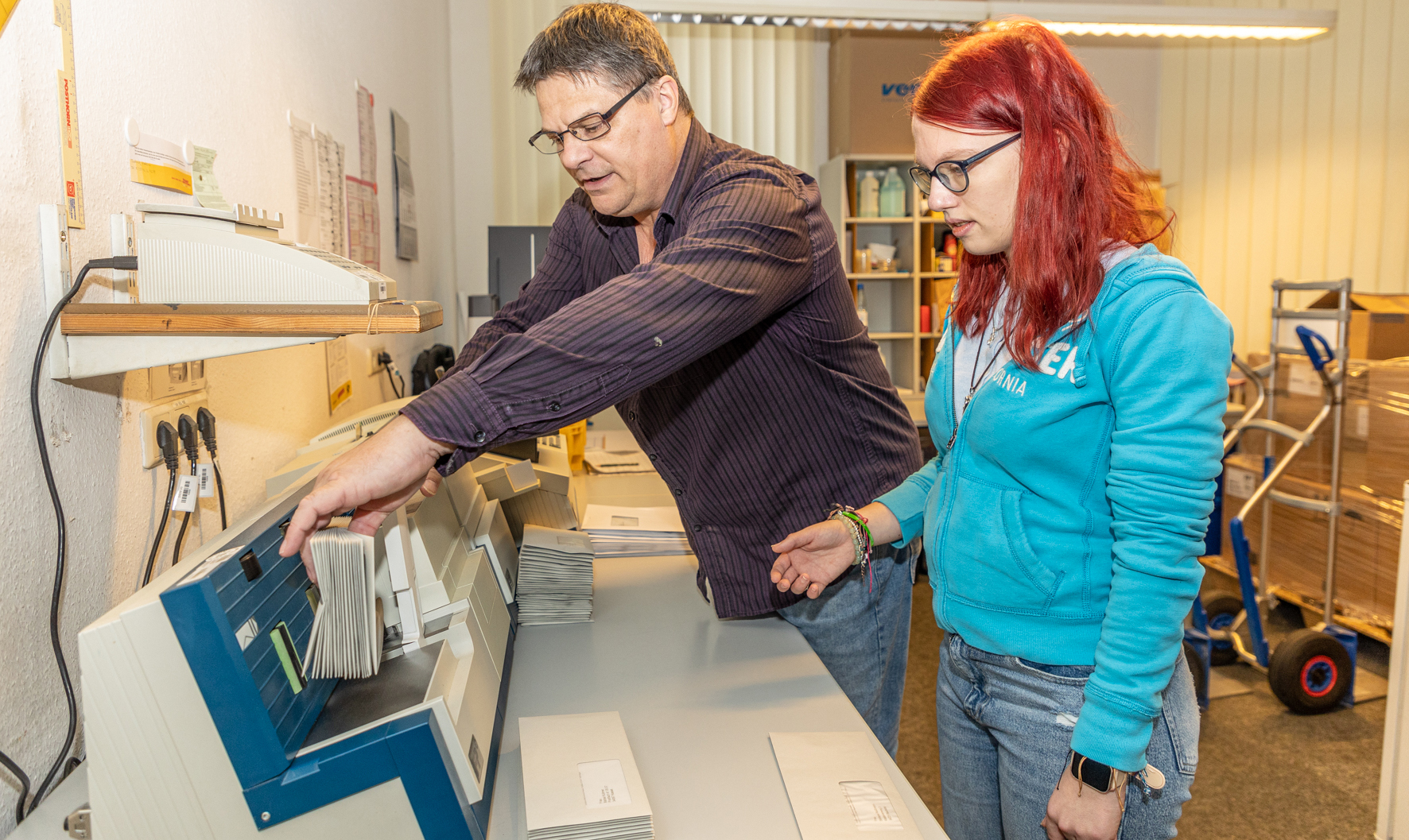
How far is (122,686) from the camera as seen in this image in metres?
0.68

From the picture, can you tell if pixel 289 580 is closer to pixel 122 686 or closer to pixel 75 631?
pixel 122 686

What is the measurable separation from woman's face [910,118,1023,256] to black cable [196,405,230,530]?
3.31 ft

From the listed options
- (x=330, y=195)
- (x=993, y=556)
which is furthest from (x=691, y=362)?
(x=330, y=195)

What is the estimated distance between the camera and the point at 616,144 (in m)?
1.11

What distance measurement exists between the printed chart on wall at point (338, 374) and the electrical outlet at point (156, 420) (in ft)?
2.16

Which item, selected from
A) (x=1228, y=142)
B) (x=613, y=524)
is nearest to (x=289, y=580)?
(x=613, y=524)

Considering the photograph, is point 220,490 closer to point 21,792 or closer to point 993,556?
point 21,792

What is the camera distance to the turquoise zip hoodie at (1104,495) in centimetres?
80

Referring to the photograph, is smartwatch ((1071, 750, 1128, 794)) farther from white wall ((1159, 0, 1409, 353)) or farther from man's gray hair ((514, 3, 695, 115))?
white wall ((1159, 0, 1409, 353))

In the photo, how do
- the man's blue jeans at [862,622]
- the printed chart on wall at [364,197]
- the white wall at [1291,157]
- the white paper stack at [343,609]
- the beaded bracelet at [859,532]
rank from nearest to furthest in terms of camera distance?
the white paper stack at [343,609], the beaded bracelet at [859,532], the man's blue jeans at [862,622], the printed chart on wall at [364,197], the white wall at [1291,157]

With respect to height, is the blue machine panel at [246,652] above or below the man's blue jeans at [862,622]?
above

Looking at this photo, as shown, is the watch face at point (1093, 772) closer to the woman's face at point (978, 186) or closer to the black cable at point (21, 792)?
the woman's face at point (978, 186)

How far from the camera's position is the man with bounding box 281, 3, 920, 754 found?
803 millimetres

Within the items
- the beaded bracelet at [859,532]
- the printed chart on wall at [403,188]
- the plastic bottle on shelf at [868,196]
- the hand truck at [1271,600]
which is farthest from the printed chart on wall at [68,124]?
the plastic bottle on shelf at [868,196]
